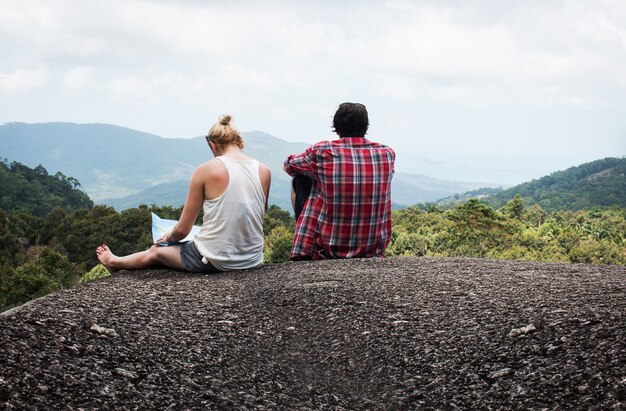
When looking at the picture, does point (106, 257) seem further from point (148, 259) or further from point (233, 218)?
point (233, 218)

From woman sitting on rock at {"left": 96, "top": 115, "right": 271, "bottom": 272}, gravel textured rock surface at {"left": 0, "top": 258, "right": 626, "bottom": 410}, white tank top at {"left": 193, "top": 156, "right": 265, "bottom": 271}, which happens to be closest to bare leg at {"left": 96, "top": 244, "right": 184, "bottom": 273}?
woman sitting on rock at {"left": 96, "top": 115, "right": 271, "bottom": 272}

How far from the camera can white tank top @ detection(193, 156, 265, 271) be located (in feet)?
21.3

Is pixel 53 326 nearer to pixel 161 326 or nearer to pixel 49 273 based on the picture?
pixel 161 326

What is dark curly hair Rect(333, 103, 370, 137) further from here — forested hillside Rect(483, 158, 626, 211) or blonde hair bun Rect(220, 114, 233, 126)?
forested hillside Rect(483, 158, 626, 211)

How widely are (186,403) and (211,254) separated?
3.19 metres

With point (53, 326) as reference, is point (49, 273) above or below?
below

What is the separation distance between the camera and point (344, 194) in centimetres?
704

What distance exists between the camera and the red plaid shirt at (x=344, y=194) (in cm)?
704

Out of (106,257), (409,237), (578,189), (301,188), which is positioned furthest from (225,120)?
(578,189)

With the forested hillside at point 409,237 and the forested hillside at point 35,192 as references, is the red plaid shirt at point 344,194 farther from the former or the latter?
the forested hillside at point 35,192

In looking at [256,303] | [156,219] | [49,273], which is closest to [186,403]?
[256,303]

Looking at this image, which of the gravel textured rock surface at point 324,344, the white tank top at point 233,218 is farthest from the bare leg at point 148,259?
the gravel textured rock surface at point 324,344

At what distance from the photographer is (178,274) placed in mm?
6641

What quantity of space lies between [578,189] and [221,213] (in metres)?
130
